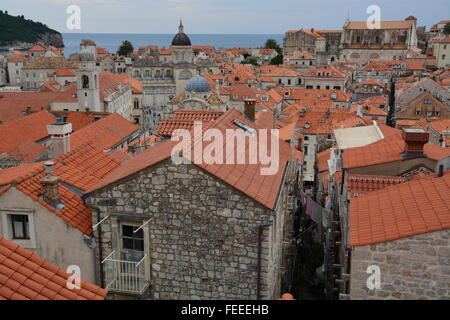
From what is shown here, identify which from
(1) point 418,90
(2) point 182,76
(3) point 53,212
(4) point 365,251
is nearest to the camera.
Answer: (4) point 365,251

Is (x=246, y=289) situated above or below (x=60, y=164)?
below

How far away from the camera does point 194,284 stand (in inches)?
386

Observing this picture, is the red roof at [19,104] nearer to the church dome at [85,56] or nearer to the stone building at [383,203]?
the church dome at [85,56]

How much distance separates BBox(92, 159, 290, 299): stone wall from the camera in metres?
9.19

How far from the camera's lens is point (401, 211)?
30.2ft

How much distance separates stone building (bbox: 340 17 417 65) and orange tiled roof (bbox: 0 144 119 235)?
388 ft

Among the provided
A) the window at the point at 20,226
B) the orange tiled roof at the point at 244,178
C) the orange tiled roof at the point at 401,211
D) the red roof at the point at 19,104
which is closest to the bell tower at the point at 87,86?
the red roof at the point at 19,104

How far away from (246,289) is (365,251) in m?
2.57

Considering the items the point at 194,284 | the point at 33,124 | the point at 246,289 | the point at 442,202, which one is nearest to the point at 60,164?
the point at 194,284

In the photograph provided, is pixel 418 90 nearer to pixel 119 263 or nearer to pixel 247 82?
pixel 247 82

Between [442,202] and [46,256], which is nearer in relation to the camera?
[442,202]

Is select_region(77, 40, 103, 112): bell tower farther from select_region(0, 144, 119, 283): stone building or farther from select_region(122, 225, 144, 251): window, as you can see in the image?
select_region(122, 225, 144, 251): window

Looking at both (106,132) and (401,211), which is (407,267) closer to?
(401,211)

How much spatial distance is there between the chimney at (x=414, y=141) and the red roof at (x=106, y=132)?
21.2m
